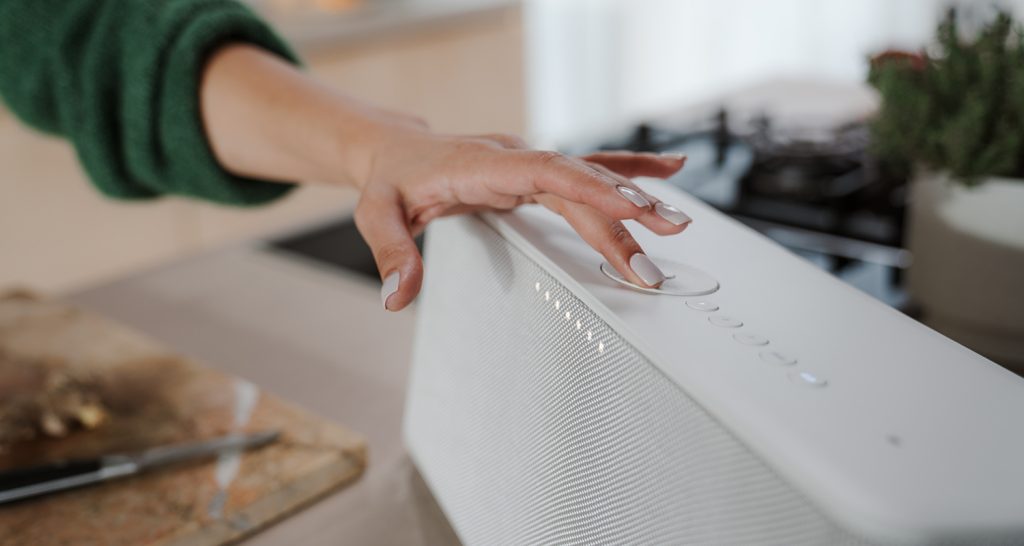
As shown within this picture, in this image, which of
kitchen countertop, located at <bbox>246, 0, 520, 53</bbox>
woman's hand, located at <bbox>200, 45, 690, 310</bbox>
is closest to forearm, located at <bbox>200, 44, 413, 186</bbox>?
woman's hand, located at <bbox>200, 45, 690, 310</bbox>

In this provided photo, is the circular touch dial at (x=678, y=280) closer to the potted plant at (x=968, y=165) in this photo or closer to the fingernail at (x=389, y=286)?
the fingernail at (x=389, y=286)

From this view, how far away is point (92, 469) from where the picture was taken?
0.56 meters

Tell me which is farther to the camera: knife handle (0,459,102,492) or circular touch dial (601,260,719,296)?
knife handle (0,459,102,492)

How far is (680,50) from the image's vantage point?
2.98 metres

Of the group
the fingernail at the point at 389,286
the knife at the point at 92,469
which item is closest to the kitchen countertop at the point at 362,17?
the knife at the point at 92,469

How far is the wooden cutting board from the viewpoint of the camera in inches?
20.9

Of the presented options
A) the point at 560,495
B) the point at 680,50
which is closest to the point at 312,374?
the point at 560,495

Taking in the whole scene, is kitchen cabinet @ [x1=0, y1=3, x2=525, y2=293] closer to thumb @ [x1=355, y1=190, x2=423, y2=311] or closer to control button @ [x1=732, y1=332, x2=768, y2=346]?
thumb @ [x1=355, y1=190, x2=423, y2=311]

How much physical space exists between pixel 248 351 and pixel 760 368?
1.82 feet

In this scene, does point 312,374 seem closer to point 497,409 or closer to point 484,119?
point 497,409

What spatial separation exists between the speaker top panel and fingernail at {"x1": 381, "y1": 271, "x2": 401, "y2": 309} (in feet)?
0.23

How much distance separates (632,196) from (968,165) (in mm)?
329

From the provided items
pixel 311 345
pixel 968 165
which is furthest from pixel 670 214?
pixel 311 345

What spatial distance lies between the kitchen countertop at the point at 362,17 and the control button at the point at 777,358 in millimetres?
1609
